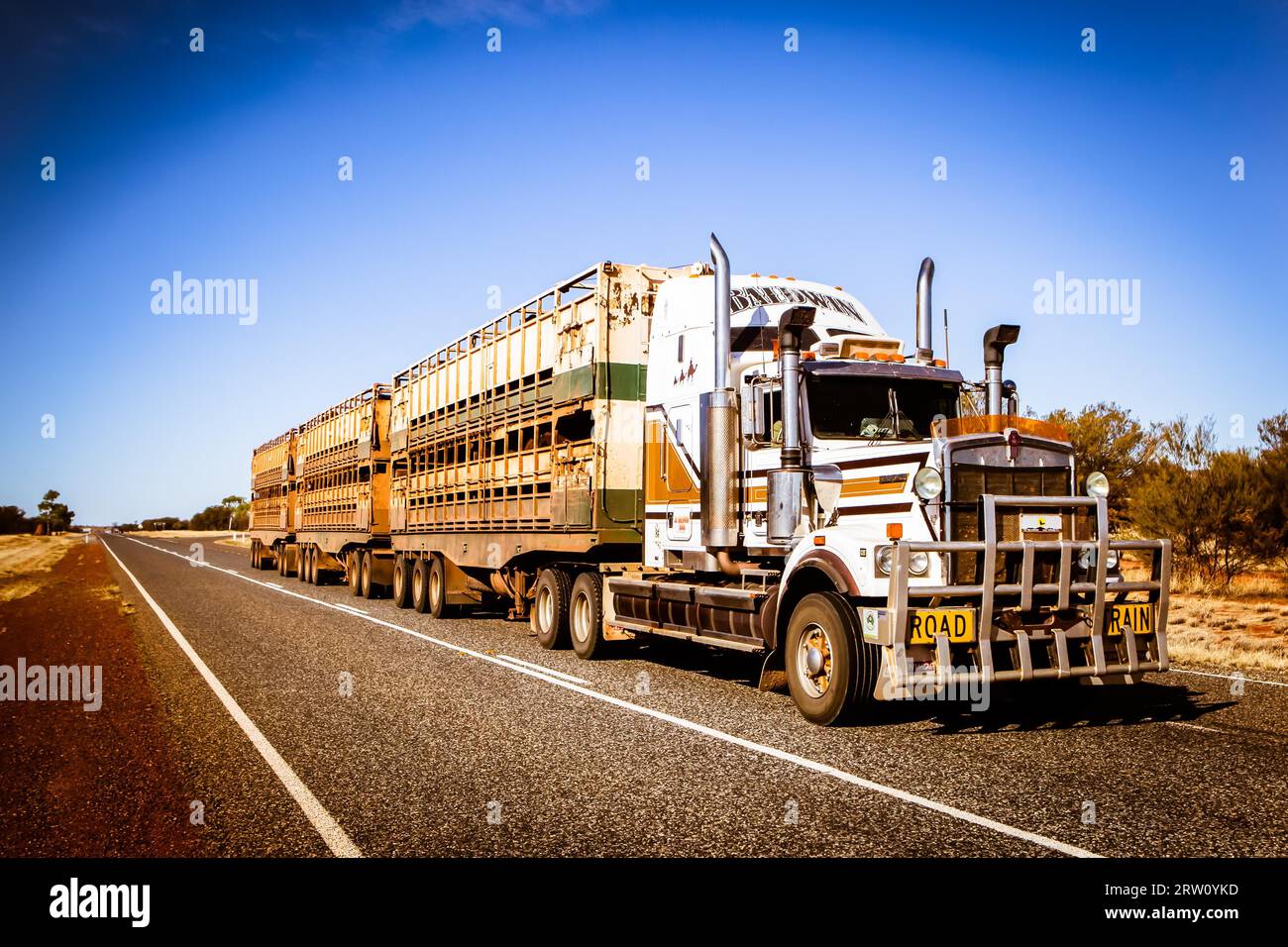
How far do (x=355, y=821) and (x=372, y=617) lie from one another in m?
13.2

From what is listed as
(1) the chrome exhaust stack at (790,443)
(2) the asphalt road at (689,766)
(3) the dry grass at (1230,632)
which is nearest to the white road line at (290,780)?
(2) the asphalt road at (689,766)

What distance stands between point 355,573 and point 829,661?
18.5m

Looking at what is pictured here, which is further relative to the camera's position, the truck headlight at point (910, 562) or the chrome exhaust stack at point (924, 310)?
the chrome exhaust stack at point (924, 310)

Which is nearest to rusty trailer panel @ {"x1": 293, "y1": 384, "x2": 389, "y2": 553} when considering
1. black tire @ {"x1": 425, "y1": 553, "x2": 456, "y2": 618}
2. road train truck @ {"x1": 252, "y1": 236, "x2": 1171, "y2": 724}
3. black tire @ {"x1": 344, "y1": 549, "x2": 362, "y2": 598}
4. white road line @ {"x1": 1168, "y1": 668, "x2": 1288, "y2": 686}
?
black tire @ {"x1": 344, "y1": 549, "x2": 362, "y2": 598}

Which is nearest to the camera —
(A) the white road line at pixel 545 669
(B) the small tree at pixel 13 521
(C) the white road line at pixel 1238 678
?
(C) the white road line at pixel 1238 678

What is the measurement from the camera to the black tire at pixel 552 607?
13.4m

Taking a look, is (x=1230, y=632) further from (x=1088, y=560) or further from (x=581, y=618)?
(x=581, y=618)

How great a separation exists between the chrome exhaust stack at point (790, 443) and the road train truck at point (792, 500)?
0.02 metres

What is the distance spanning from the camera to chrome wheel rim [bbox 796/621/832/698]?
326 inches

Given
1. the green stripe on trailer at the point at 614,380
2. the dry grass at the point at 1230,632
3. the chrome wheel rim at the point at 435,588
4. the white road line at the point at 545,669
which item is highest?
the green stripe on trailer at the point at 614,380

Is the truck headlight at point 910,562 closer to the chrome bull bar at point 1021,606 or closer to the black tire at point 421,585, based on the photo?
the chrome bull bar at point 1021,606

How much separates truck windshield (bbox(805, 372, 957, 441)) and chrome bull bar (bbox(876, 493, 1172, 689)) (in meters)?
1.52

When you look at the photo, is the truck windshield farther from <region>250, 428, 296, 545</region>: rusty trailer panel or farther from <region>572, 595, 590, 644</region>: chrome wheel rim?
<region>250, 428, 296, 545</region>: rusty trailer panel
